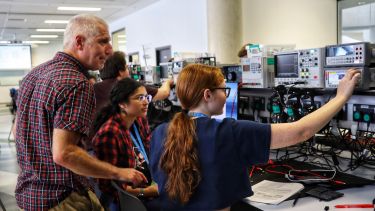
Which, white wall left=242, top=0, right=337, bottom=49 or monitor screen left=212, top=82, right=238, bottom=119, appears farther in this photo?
white wall left=242, top=0, right=337, bottom=49

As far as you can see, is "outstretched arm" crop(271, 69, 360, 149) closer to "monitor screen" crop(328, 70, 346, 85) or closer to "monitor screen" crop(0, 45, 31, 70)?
"monitor screen" crop(328, 70, 346, 85)

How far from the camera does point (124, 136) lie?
70.6 inches

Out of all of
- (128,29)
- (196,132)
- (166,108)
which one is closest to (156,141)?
(196,132)

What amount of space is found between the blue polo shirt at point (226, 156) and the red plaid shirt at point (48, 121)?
13.5 inches

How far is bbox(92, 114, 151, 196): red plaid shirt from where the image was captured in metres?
1.71

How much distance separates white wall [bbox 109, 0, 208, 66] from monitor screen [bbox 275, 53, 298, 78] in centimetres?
347

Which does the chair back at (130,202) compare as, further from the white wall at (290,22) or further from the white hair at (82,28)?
the white wall at (290,22)

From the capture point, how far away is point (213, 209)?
1.22 metres

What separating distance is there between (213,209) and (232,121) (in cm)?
32

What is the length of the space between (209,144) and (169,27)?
590cm

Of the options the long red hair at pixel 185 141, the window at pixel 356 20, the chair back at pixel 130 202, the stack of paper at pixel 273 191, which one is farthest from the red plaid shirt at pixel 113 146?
the window at pixel 356 20

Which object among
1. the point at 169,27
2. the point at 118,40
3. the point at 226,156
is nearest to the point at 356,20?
the point at 169,27

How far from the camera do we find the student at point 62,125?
3.95 ft

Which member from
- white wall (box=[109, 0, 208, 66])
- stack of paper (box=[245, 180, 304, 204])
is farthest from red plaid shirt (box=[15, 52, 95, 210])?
white wall (box=[109, 0, 208, 66])
